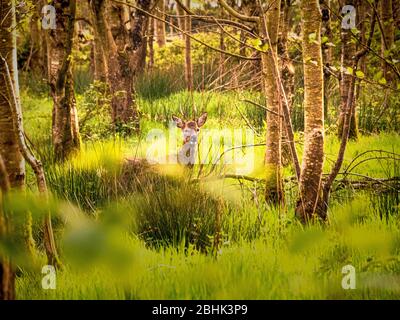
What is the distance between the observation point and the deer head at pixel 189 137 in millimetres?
5312

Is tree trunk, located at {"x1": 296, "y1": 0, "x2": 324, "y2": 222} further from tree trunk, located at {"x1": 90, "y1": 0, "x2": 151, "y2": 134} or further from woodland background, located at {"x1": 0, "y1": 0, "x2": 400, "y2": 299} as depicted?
tree trunk, located at {"x1": 90, "y1": 0, "x2": 151, "y2": 134}

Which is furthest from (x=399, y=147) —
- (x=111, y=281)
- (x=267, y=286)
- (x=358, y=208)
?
(x=111, y=281)

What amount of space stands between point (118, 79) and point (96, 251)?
294 inches

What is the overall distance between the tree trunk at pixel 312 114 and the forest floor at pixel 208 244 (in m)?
0.25

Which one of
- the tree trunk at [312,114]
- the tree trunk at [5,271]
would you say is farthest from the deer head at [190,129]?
the tree trunk at [5,271]

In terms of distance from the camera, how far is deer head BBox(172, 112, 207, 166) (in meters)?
5.31

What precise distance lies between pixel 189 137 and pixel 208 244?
208cm

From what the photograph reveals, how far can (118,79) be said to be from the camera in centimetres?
837

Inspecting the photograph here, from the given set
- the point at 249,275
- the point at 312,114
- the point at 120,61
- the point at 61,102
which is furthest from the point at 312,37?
the point at 120,61

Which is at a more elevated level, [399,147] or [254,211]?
[399,147]

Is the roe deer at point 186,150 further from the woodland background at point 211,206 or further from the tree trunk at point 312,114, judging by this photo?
the tree trunk at point 312,114

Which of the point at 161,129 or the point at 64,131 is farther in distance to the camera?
the point at 161,129

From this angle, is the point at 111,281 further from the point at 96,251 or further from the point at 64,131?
the point at 64,131

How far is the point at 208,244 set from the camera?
357 centimetres
